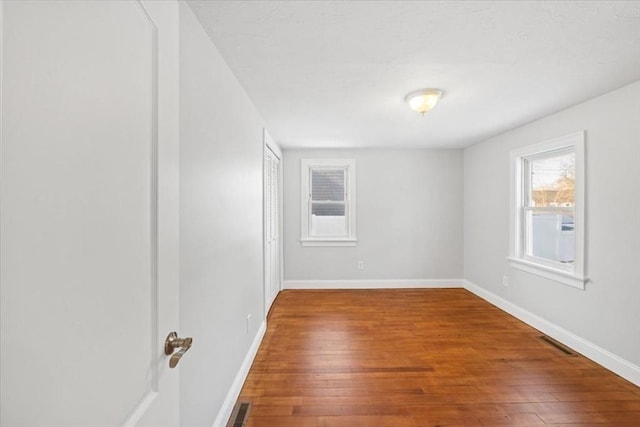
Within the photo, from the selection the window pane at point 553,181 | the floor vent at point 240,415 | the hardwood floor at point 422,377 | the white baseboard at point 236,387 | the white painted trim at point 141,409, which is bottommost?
the floor vent at point 240,415

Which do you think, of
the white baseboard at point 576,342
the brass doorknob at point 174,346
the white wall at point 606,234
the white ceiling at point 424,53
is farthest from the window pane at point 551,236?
the brass doorknob at point 174,346

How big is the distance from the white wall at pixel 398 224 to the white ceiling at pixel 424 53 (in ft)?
5.69

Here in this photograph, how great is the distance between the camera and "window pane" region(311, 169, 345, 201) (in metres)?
4.71

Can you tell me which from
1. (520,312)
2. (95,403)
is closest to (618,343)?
(520,312)

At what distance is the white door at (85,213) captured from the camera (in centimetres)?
39

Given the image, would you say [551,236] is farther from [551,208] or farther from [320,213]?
[320,213]

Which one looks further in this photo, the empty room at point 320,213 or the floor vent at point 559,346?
the floor vent at point 559,346

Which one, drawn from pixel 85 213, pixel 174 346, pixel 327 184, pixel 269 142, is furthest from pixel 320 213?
pixel 85 213

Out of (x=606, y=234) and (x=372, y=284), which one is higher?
(x=606, y=234)

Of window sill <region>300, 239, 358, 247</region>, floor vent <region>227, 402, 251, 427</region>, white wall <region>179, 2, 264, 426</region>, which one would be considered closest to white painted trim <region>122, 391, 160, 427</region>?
white wall <region>179, 2, 264, 426</region>

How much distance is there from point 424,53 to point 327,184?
305 cm

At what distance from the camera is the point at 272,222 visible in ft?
12.8

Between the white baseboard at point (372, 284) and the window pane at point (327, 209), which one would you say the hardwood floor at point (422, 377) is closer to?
the white baseboard at point (372, 284)

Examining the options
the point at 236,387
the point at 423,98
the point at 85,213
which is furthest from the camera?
the point at 423,98
